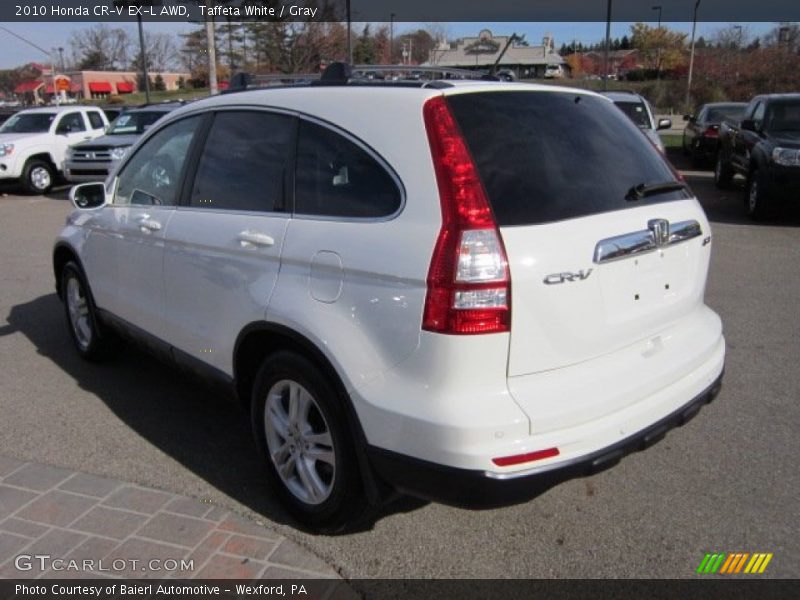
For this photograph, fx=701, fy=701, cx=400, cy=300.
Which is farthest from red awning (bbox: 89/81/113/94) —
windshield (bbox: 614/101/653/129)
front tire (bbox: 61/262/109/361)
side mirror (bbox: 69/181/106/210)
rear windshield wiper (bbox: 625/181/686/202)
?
rear windshield wiper (bbox: 625/181/686/202)

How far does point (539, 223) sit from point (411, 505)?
150cm

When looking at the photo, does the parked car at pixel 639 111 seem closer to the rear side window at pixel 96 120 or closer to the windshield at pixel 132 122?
the windshield at pixel 132 122

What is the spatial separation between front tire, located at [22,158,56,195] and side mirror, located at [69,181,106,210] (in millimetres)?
13928

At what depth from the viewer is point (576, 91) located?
313 cm

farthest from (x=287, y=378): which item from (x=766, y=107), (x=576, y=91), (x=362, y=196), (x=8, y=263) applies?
(x=766, y=107)

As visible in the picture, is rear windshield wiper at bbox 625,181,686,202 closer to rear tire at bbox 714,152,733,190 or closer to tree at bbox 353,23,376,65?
rear tire at bbox 714,152,733,190

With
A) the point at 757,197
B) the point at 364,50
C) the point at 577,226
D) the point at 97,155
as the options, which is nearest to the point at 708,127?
the point at 757,197

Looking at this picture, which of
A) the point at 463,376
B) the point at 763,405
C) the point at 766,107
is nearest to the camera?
the point at 463,376

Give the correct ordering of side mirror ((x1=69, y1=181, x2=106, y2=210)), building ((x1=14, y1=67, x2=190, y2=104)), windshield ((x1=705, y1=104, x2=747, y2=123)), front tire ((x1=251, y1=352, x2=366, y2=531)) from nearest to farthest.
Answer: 1. front tire ((x1=251, y1=352, x2=366, y2=531))
2. side mirror ((x1=69, y1=181, x2=106, y2=210))
3. windshield ((x1=705, y1=104, x2=747, y2=123))
4. building ((x1=14, y1=67, x2=190, y2=104))

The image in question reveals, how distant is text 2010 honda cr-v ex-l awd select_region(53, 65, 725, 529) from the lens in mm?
2357

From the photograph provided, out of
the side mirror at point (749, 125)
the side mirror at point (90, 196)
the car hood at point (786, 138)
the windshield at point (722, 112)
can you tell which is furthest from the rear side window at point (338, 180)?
the windshield at point (722, 112)

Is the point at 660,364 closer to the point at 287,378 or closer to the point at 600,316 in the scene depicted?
the point at 600,316

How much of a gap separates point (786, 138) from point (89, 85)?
2976 inches

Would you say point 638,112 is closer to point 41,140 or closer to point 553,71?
point 41,140
